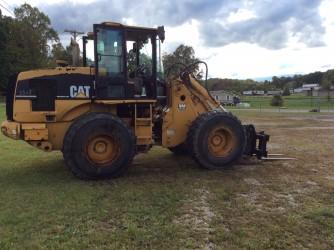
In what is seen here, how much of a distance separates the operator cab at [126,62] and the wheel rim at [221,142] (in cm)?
136

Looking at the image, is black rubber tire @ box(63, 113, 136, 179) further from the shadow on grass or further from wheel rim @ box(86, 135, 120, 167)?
the shadow on grass

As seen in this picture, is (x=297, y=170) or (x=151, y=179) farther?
(x=297, y=170)

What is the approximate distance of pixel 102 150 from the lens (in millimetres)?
7824

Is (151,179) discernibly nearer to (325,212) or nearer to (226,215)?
(226,215)

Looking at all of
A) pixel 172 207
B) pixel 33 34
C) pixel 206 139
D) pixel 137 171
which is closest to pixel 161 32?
pixel 206 139

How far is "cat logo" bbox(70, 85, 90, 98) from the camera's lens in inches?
311

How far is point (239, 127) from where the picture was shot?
29.1 ft

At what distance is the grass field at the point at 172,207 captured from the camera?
15.7 ft

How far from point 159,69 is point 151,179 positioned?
2274 mm

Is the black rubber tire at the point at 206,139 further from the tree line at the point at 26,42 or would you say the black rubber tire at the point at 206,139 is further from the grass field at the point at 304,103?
the tree line at the point at 26,42

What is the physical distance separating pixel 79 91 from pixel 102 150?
1.16 m

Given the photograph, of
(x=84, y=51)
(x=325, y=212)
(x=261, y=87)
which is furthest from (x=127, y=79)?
(x=261, y=87)

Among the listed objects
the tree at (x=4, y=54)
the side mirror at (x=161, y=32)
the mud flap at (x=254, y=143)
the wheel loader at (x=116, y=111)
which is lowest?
the mud flap at (x=254, y=143)

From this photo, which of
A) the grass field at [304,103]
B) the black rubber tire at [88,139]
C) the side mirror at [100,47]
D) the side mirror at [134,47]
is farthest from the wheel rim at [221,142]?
the grass field at [304,103]
